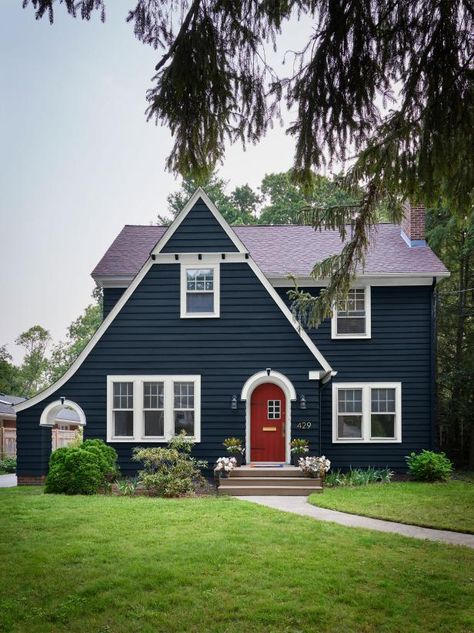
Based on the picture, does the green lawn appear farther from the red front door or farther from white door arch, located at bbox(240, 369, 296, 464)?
the red front door

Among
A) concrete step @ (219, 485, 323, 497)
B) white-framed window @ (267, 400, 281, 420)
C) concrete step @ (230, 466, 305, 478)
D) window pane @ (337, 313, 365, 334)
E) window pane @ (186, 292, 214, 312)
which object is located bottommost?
concrete step @ (219, 485, 323, 497)

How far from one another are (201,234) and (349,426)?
6441mm

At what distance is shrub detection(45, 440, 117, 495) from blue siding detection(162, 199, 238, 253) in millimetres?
5470

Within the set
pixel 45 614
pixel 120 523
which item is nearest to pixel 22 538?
pixel 120 523

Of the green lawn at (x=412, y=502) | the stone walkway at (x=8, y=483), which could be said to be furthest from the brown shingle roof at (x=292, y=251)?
the stone walkway at (x=8, y=483)

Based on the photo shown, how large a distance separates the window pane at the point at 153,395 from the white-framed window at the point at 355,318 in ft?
16.1

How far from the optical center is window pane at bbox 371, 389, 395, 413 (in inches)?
762

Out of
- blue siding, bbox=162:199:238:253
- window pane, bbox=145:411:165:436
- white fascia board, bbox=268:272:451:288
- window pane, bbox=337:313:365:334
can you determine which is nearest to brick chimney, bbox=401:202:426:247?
white fascia board, bbox=268:272:451:288

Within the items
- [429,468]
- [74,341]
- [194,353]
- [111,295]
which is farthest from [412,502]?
[74,341]

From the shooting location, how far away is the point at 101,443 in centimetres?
1669

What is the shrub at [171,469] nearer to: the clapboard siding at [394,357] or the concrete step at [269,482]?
the concrete step at [269,482]

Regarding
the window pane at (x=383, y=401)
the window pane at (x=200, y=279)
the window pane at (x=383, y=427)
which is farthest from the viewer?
the window pane at (x=383, y=401)

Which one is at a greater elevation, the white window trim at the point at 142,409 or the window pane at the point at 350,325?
the window pane at the point at 350,325

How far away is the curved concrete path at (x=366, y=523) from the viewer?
10375 mm
